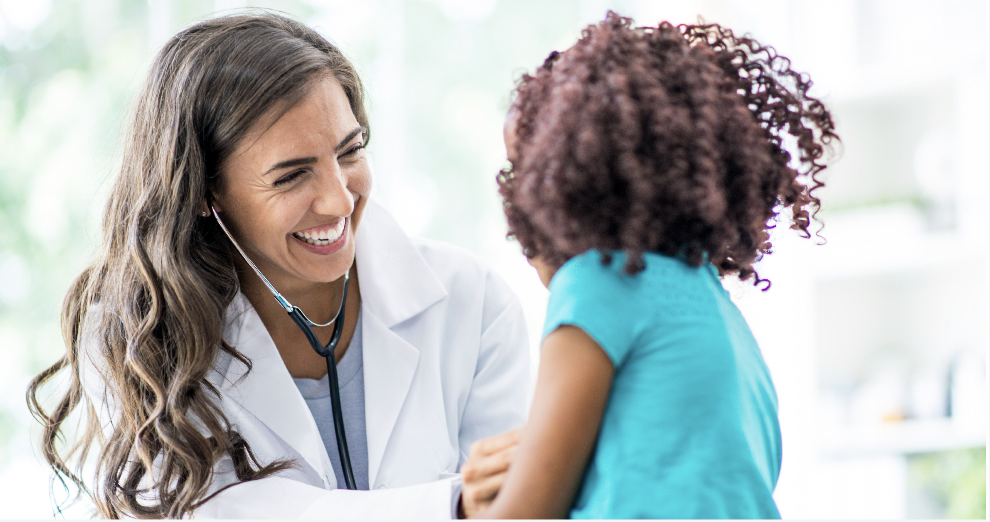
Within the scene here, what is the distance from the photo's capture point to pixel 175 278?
4.67 ft

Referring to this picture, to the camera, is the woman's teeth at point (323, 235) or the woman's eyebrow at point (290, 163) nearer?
the woman's eyebrow at point (290, 163)

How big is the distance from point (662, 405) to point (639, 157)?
262mm

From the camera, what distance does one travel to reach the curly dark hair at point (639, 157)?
867 mm

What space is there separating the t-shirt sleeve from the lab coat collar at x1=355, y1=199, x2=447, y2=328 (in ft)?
2.69

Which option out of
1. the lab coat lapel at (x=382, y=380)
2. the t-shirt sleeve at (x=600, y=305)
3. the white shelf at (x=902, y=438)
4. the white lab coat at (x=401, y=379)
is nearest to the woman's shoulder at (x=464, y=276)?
the white lab coat at (x=401, y=379)

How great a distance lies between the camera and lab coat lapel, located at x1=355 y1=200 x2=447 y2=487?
1542mm

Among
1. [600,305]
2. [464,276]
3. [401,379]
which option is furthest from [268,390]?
[600,305]

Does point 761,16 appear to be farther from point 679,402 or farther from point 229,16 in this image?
point 679,402

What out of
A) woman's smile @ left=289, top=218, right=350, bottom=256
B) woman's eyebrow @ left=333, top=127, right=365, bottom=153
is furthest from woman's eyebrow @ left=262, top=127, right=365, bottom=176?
woman's smile @ left=289, top=218, right=350, bottom=256

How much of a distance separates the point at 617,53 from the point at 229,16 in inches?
37.9

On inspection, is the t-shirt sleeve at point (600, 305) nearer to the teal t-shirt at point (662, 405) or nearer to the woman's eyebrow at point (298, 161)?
the teal t-shirt at point (662, 405)

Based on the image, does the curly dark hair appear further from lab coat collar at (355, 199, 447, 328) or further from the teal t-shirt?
lab coat collar at (355, 199, 447, 328)

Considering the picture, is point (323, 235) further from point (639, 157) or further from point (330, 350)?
point (639, 157)

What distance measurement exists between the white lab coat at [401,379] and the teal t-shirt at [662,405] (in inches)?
23.2
